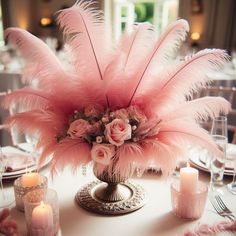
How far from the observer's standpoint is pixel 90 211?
0.97 m

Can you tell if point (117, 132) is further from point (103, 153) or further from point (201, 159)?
point (201, 159)

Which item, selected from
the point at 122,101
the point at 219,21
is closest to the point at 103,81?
the point at 122,101

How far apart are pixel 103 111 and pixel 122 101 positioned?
64 millimetres

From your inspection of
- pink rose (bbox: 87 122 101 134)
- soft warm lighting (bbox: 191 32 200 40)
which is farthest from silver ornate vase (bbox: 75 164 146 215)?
soft warm lighting (bbox: 191 32 200 40)

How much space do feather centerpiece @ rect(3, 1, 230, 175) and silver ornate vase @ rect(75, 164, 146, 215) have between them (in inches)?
4.5

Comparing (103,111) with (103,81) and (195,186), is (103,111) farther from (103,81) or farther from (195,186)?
(195,186)

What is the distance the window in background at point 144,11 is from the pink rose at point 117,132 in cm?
534

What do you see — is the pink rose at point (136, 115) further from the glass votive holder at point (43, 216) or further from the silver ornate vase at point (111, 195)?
the glass votive holder at point (43, 216)

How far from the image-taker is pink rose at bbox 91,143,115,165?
845 mm

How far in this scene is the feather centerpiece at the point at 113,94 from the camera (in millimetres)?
886

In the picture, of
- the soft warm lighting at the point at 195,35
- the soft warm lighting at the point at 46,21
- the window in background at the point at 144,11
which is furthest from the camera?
the soft warm lighting at the point at 46,21

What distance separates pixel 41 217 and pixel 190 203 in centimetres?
42

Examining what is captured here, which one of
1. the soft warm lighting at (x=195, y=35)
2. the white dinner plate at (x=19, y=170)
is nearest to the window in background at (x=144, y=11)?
the soft warm lighting at (x=195, y=35)

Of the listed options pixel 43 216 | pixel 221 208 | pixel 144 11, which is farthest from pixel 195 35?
pixel 43 216
